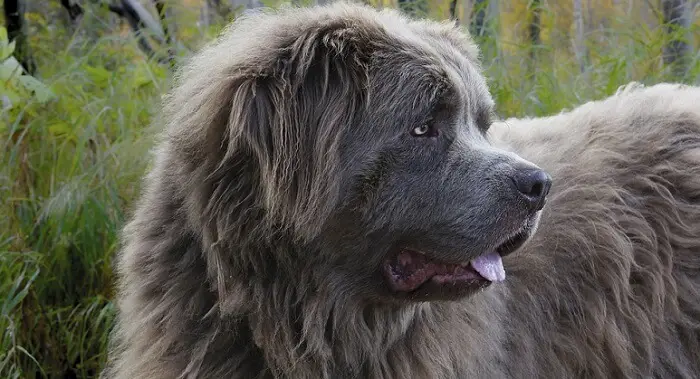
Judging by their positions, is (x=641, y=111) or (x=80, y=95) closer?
(x=641, y=111)

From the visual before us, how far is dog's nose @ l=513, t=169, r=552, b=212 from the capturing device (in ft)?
9.17

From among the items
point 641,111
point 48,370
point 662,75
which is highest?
point 641,111

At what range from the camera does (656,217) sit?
3590 mm

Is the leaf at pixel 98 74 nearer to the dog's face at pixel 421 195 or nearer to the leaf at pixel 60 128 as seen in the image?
the leaf at pixel 60 128

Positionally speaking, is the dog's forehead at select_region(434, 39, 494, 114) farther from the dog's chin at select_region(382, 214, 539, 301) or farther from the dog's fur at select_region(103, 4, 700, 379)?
the dog's chin at select_region(382, 214, 539, 301)

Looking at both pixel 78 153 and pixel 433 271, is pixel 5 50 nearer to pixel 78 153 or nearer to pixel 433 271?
pixel 78 153

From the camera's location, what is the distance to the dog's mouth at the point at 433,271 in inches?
112

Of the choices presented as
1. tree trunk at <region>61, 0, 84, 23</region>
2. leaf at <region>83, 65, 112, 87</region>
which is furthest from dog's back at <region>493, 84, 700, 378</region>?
tree trunk at <region>61, 0, 84, 23</region>

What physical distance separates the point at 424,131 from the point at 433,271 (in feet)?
1.58

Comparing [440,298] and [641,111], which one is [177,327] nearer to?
[440,298]

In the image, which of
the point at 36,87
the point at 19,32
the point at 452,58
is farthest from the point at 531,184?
the point at 19,32

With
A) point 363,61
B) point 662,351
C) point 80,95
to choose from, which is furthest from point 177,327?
point 80,95

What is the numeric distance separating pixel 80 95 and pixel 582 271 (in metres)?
3.03

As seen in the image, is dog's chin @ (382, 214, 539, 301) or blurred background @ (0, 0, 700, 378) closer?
dog's chin @ (382, 214, 539, 301)
